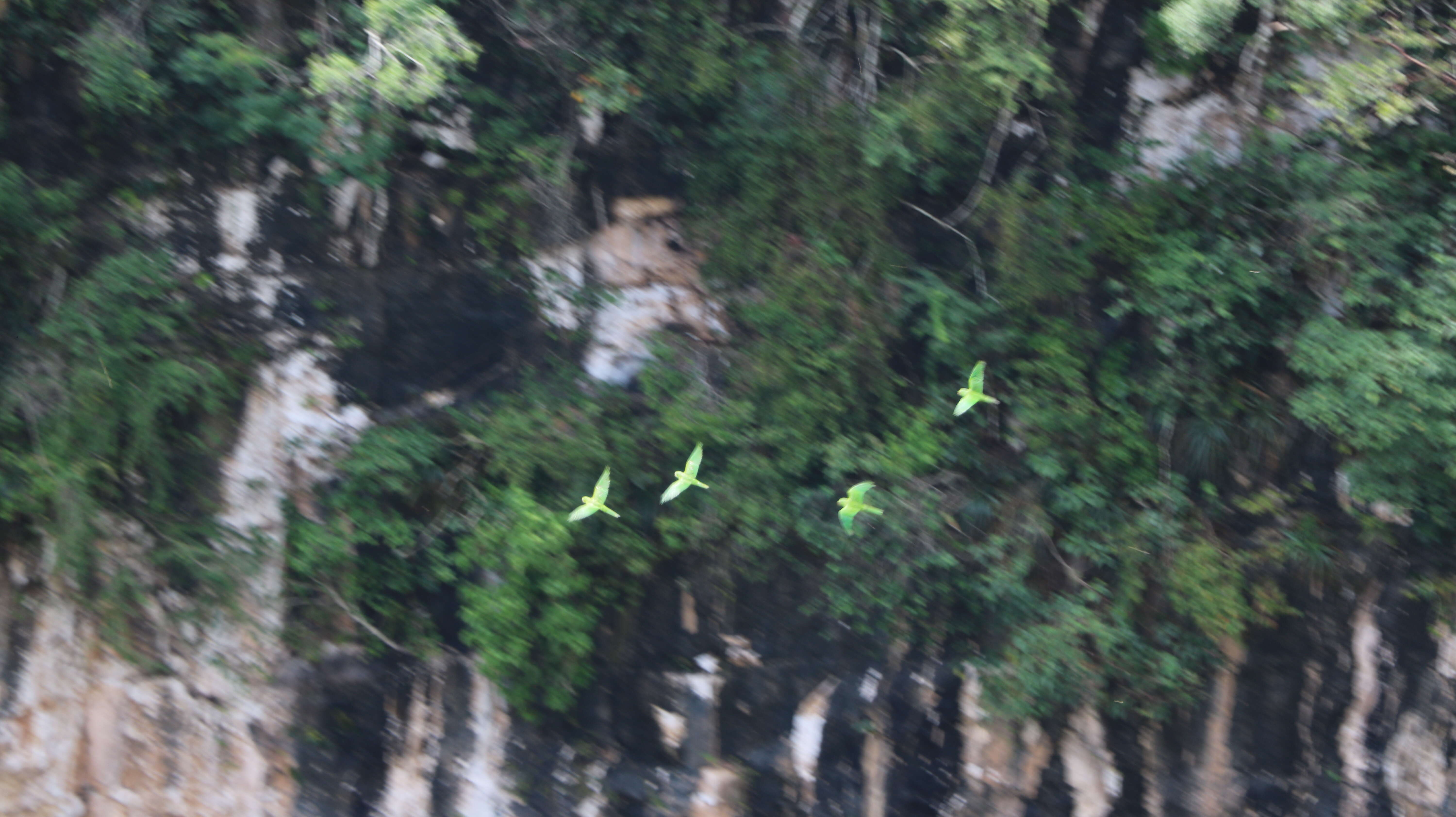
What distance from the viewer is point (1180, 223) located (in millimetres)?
4496

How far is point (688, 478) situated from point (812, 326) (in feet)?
3.65

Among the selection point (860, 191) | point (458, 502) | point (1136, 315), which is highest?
point (860, 191)

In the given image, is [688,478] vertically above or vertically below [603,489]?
above

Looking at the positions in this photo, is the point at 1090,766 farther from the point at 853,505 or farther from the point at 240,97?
the point at 240,97

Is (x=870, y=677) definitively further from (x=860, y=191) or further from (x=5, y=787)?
(x=5, y=787)

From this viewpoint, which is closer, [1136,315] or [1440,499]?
[1440,499]

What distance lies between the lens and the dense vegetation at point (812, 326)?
171 inches

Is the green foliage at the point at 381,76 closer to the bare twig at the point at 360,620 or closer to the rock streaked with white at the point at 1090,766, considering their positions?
the bare twig at the point at 360,620

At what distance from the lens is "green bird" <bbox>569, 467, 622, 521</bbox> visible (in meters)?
4.25

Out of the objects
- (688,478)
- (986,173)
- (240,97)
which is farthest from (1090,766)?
(240,97)

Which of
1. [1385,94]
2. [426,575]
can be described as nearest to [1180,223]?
[1385,94]

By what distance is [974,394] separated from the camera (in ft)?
14.3

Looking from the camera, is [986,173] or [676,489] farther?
[986,173]

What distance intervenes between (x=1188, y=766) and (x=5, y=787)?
21.1ft
